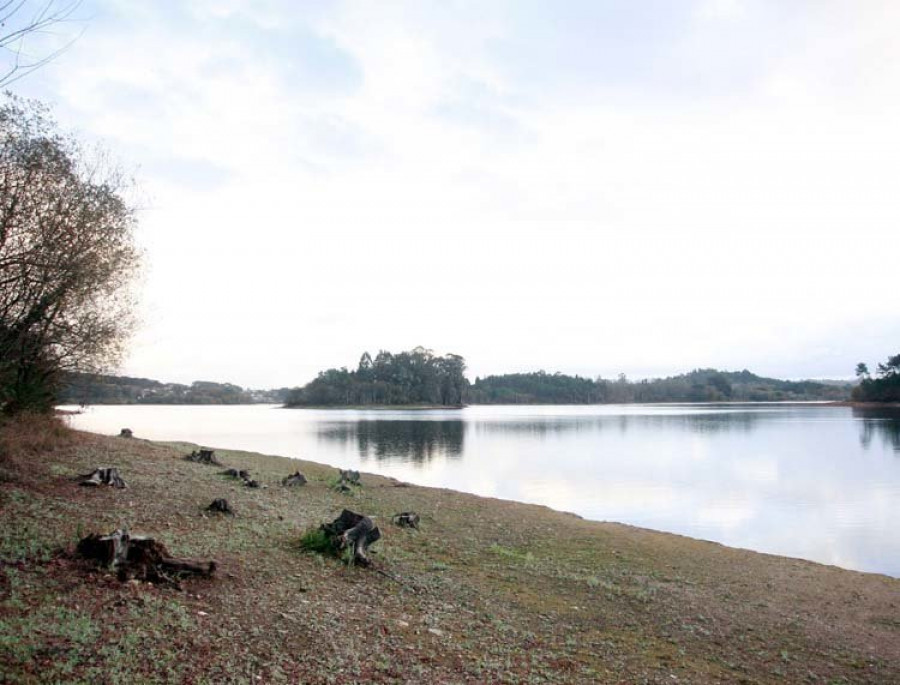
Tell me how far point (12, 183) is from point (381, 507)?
37.2 feet

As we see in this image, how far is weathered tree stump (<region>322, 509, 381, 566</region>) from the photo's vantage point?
382 inches

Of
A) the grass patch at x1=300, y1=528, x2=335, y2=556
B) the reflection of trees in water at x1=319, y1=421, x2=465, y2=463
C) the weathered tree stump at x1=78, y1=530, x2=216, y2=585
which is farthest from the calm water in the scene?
the weathered tree stump at x1=78, y1=530, x2=216, y2=585

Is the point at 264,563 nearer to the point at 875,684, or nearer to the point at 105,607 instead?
the point at 105,607

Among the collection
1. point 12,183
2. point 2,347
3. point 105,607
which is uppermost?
point 12,183

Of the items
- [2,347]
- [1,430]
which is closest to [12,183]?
[2,347]

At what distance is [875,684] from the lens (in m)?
7.44

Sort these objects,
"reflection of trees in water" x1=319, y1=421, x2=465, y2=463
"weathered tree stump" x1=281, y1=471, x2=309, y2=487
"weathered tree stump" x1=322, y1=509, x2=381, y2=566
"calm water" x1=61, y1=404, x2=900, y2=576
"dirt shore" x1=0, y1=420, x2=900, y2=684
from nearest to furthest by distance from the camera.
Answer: "dirt shore" x1=0, y1=420, x2=900, y2=684, "weathered tree stump" x1=322, y1=509, x2=381, y2=566, "weathered tree stump" x1=281, y1=471, x2=309, y2=487, "calm water" x1=61, y1=404, x2=900, y2=576, "reflection of trees in water" x1=319, y1=421, x2=465, y2=463

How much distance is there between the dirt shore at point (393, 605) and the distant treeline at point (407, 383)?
149m

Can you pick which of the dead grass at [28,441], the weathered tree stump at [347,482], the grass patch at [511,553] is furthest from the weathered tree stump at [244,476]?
the grass patch at [511,553]

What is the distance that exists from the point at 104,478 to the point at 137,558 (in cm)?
570

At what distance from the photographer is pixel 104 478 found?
1187cm

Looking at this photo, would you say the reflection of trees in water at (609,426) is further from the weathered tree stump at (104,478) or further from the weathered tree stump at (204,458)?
the weathered tree stump at (104,478)

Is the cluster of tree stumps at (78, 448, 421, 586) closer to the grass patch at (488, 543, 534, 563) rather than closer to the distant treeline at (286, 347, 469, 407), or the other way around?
the grass patch at (488, 543, 534, 563)

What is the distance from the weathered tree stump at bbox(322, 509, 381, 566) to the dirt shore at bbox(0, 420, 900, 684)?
30cm
